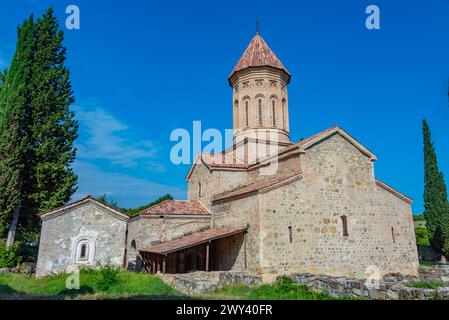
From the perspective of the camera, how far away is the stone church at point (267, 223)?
1186 centimetres

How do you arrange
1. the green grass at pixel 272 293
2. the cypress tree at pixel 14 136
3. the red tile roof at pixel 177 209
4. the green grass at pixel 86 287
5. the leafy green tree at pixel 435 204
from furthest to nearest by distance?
the leafy green tree at pixel 435 204, the red tile roof at pixel 177 209, the cypress tree at pixel 14 136, the green grass at pixel 86 287, the green grass at pixel 272 293

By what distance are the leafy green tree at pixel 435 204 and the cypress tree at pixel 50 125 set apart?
894 inches

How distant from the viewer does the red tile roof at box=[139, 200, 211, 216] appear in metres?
15.0

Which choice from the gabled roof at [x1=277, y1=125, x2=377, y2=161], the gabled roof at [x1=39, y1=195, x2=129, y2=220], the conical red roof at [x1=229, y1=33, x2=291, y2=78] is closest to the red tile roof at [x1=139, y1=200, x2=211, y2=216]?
the gabled roof at [x1=39, y1=195, x2=129, y2=220]

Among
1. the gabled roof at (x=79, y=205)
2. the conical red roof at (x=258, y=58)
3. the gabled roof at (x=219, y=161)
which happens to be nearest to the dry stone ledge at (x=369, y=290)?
the gabled roof at (x=219, y=161)

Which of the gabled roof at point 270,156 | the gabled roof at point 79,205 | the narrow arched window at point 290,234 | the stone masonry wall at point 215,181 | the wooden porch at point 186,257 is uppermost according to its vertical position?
the gabled roof at point 270,156

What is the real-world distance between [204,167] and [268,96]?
5.23m

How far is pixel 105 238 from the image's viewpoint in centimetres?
1381

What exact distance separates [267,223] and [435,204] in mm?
16116

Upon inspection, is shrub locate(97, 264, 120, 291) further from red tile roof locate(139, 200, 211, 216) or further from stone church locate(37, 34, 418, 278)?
red tile roof locate(139, 200, 211, 216)

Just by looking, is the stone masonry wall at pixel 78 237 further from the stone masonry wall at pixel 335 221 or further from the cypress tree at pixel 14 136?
the stone masonry wall at pixel 335 221

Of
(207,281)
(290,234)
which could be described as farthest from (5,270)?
(290,234)
